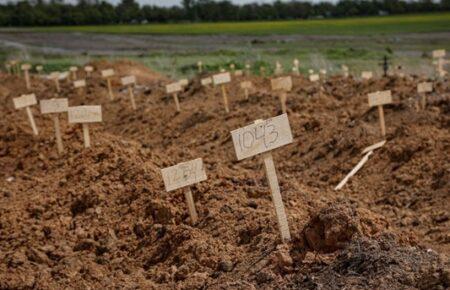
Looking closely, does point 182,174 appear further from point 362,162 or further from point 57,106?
point 362,162

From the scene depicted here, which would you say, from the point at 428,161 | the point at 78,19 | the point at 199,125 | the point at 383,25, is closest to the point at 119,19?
the point at 78,19

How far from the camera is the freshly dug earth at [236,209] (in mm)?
4336

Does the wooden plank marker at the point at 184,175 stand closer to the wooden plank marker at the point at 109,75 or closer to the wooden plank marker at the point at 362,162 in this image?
the wooden plank marker at the point at 362,162

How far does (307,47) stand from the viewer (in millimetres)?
41062

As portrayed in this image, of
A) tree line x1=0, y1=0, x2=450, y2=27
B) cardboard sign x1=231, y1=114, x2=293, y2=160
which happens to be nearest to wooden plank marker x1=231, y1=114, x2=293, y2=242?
cardboard sign x1=231, y1=114, x2=293, y2=160

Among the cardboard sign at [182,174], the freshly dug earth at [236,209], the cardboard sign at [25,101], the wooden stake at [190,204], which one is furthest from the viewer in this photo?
the cardboard sign at [25,101]

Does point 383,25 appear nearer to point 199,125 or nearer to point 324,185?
point 199,125

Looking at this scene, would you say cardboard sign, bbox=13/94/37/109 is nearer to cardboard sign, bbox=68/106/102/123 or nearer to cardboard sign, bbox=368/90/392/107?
cardboard sign, bbox=68/106/102/123

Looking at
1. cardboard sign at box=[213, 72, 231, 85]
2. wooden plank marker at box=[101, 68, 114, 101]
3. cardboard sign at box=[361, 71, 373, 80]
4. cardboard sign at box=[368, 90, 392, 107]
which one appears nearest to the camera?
cardboard sign at box=[368, 90, 392, 107]

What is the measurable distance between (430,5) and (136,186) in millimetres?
47827

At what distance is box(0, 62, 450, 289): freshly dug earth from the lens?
434 centimetres

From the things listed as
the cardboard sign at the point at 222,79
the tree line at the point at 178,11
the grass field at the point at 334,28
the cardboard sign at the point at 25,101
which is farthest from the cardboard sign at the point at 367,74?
the tree line at the point at 178,11

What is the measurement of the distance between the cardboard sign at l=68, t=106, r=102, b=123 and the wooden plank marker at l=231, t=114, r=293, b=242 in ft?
11.9

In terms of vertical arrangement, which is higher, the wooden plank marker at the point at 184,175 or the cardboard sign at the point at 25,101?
the cardboard sign at the point at 25,101
